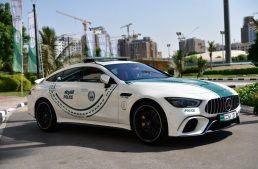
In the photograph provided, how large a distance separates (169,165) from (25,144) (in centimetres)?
350

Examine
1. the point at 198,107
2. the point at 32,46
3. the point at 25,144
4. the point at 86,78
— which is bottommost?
the point at 25,144

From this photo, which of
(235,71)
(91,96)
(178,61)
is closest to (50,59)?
(178,61)

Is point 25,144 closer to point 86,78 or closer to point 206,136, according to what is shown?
point 86,78

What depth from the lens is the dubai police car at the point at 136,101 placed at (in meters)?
6.84

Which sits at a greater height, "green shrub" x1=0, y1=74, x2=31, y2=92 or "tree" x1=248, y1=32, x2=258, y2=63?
"tree" x1=248, y1=32, x2=258, y2=63

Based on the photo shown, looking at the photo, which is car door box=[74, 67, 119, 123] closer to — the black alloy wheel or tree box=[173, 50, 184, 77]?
the black alloy wheel

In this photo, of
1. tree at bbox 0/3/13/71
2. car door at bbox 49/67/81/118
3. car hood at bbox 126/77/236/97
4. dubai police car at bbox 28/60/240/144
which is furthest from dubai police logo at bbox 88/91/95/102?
tree at bbox 0/3/13/71

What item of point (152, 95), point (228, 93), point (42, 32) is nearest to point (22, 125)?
point (152, 95)

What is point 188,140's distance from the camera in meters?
7.43

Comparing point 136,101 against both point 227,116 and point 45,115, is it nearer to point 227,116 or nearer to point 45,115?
point 227,116

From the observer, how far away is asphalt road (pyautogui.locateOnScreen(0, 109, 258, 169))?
5914 mm

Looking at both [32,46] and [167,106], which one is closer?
[167,106]

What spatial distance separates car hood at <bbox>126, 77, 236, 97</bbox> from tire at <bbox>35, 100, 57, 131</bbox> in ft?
8.12

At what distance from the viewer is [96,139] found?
323 inches
